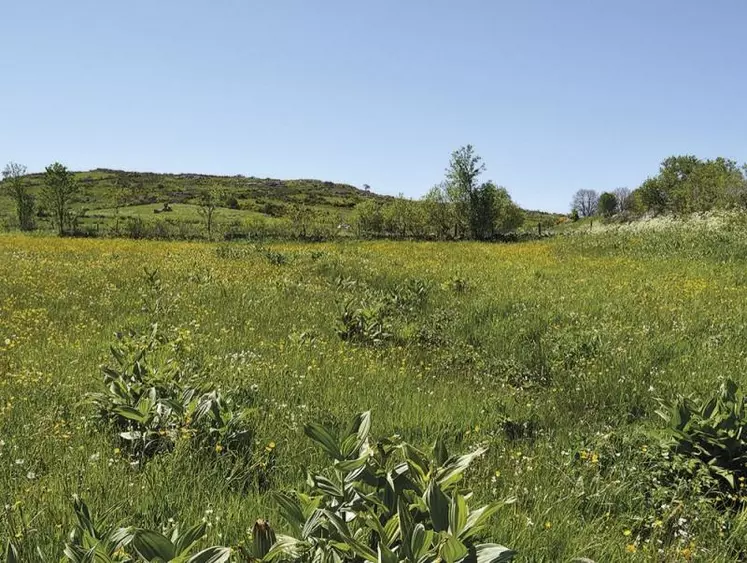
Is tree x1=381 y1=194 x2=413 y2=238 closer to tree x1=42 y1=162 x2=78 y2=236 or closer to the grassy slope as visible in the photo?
the grassy slope

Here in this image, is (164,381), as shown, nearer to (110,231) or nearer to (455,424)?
(455,424)

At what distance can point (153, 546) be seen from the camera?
151cm

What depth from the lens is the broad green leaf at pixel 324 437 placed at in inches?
74.6

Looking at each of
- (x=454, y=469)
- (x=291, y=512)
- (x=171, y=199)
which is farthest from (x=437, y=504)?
(x=171, y=199)

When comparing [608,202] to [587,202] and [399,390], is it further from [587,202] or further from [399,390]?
[399,390]

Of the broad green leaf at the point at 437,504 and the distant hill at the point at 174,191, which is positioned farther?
the distant hill at the point at 174,191

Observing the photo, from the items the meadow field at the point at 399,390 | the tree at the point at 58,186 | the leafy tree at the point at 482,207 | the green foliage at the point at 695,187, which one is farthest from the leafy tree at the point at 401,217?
the meadow field at the point at 399,390

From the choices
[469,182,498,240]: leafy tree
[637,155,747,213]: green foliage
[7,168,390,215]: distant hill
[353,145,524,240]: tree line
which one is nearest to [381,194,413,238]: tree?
[353,145,524,240]: tree line

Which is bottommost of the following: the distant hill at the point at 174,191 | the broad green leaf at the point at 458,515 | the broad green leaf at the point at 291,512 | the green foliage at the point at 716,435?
the green foliage at the point at 716,435

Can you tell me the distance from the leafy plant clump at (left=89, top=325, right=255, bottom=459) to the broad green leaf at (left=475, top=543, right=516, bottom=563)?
2.21m

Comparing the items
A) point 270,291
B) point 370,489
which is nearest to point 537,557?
point 370,489

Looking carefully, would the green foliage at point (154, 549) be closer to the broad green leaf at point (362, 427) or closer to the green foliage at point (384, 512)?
the green foliage at point (384, 512)

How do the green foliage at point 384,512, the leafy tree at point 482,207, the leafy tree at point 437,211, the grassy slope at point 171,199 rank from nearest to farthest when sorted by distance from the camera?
the green foliage at point 384,512 < the leafy tree at point 482,207 < the leafy tree at point 437,211 < the grassy slope at point 171,199

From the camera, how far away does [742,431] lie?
355cm
